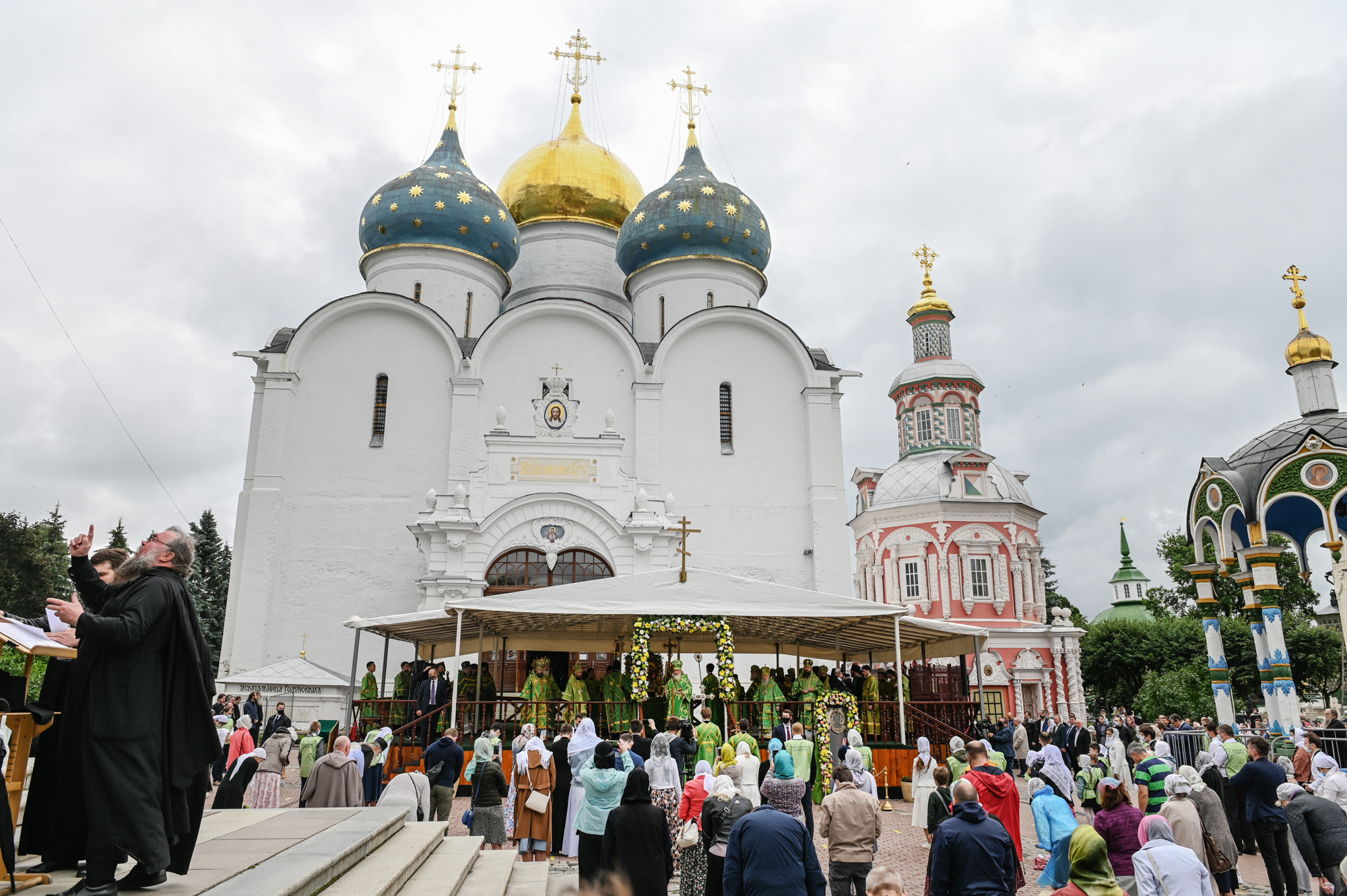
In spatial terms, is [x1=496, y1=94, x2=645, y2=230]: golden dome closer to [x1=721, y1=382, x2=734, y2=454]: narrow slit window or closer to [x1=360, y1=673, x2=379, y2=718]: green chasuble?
[x1=721, y1=382, x2=734, y2=454]: narrow slit window

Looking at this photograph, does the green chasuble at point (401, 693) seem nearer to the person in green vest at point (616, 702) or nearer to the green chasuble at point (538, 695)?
the green chasuble at point (538, 695)

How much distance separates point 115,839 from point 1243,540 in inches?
791

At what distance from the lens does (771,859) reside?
5.16m

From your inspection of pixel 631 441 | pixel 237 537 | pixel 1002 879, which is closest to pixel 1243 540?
pixel 631 441

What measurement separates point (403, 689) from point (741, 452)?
388 inches

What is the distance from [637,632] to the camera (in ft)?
41.5

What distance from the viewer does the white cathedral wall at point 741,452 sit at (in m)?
21.5

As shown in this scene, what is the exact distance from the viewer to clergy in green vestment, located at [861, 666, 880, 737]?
44.0ft

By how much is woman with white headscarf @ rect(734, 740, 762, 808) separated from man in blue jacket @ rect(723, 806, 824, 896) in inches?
68.1

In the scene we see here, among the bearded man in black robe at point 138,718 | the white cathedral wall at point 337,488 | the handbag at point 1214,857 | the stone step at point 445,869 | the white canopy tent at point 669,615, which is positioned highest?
the white cathedral wall at point 337,488

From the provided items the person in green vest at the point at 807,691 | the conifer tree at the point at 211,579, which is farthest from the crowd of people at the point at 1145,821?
the conifer tree at the point at 211,579

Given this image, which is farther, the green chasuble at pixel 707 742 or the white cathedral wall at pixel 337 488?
the white cathedral wall at pixel 337 488

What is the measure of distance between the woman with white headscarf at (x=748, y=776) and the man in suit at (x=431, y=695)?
A: 6440 mm

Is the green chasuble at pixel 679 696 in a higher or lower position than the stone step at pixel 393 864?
higher
